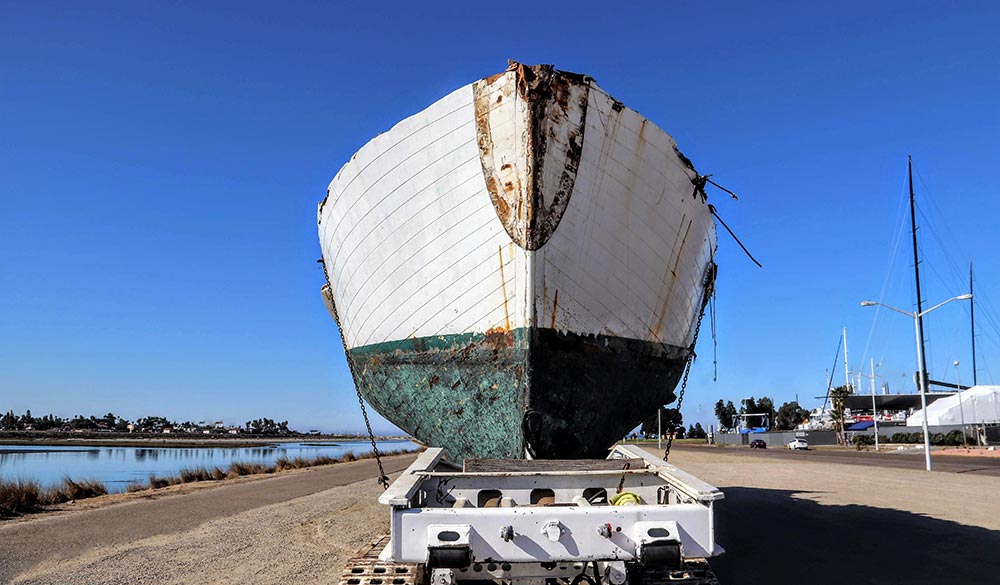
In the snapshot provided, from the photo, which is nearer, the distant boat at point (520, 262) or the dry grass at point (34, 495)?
the distant boat at point (520, 262)

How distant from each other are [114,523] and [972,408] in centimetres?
5388

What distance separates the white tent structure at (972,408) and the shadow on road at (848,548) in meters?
43.2

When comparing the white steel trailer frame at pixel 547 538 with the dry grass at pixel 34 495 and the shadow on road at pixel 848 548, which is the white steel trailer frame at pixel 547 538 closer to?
the shadow on road at pixel 848 548

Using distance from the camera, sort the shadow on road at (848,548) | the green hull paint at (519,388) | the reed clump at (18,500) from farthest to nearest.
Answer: the reed clump at (18,500)
the shadow on road at (848,548)
the green hull paint at (519,388)

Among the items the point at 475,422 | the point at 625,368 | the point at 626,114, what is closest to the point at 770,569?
the point at 625,368

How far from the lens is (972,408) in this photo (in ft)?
153

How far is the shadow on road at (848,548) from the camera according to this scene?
18.2ft

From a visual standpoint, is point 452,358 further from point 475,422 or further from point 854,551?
point 854,551

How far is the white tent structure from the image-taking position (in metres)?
45.8

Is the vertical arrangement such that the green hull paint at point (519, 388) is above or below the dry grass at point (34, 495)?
above

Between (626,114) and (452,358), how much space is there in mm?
2533

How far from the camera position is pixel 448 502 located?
4066mm

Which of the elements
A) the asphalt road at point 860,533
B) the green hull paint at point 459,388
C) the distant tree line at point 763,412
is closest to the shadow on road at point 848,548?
the asphalt road at point 860,533

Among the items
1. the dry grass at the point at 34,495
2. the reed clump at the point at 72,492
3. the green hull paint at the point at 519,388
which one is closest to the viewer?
the green hull paint at the point at 519,388
